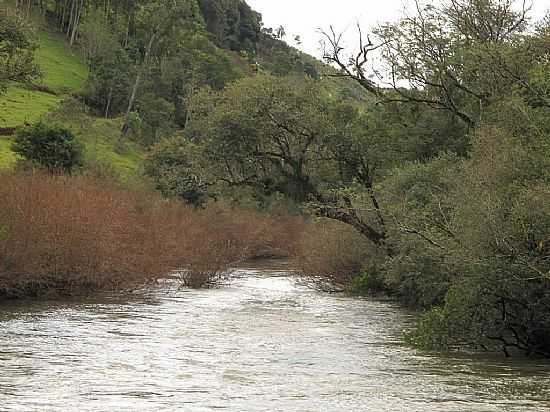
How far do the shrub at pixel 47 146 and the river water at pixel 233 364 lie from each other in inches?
963

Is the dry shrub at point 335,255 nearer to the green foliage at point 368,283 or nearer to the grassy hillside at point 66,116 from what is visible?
the green foliage at point 368,283

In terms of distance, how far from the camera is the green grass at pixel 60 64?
10119 centimetres

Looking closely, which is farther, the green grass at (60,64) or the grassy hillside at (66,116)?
the green grass at (60,64)

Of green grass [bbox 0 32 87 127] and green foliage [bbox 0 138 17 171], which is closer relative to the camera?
green foliage [bbox 0 138 17 171]

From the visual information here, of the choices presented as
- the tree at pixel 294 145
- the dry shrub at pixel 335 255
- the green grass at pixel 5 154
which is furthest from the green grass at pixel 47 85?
the dry shrub at pixel 335 255

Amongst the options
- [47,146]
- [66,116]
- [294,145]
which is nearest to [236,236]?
[47,146]

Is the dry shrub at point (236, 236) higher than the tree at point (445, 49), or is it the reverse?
the tree at point (445, 49)

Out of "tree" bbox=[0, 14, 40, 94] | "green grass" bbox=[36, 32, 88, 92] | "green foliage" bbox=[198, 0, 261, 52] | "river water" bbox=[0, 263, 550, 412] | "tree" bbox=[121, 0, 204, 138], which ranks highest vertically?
"green foliage" bbox=[198, 0, 261, 52]

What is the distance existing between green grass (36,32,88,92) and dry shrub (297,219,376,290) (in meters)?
58.8

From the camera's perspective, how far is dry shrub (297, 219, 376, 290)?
141ft

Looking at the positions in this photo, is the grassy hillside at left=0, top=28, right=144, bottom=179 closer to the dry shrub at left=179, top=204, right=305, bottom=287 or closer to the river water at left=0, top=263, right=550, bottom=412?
the dry shrub at left=179, top=204, right=305, bottom=287

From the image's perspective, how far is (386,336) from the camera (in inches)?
1101

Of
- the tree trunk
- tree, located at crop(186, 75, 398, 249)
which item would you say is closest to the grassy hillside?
the tree trunk

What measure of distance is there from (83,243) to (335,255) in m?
13.4
